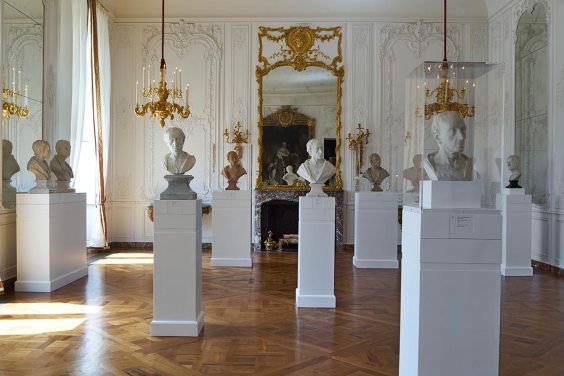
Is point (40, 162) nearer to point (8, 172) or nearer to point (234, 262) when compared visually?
point (8, 172)

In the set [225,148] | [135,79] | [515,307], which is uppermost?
[135,79]

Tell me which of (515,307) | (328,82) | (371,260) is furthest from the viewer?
(328,82)

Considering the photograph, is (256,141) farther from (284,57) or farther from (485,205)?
(485,205)

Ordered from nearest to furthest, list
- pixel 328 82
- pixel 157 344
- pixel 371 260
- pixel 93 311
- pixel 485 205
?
pixel 485 205
pixel 157 344
pixel 93 311
pixel 371 260
pixel 328 82

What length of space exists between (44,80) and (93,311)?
410cm

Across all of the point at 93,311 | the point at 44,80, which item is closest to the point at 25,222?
the point at 93,311

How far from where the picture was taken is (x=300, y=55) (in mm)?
10109

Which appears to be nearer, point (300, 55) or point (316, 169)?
point (316, 169)

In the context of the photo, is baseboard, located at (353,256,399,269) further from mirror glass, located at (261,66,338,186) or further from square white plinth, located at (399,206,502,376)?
square white plinth, located at (399,206,502,376)

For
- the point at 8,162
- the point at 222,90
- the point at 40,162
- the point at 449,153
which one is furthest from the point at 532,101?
the point at 8,162

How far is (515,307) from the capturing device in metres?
5.34

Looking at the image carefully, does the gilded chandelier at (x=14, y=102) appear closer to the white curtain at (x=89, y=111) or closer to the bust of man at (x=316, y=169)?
the white curtain at (x=89, y=111)

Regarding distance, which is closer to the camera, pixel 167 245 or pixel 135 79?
pixel 167 245

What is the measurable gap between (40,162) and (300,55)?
18.8 feet
